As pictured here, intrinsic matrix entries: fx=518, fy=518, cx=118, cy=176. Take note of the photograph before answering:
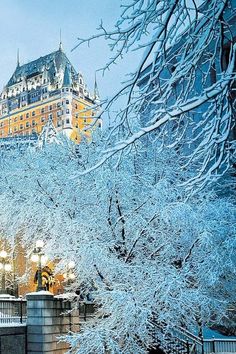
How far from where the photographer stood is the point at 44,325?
63.1ft

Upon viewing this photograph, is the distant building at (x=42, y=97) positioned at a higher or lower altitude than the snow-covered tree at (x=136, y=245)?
higher

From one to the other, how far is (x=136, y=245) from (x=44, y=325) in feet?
17.1

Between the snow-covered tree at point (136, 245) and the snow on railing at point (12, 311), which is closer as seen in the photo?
the snow-covered tree at point (136, 245)

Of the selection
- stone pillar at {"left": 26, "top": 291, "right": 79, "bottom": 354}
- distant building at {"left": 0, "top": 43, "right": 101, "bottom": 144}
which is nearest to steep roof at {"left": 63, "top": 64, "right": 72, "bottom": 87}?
distant building at {"left": 0, "top": 43, "right": 101, "bottom": 144}

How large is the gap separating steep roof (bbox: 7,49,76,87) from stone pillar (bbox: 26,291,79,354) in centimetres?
14740

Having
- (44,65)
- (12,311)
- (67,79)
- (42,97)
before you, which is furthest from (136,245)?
(44,65)

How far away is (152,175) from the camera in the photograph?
24.6 meters

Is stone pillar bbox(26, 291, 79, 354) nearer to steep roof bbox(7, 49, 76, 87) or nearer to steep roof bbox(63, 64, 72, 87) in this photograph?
steep roof bbox(63, 64, 72, 87)

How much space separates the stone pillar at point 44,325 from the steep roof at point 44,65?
484 ft

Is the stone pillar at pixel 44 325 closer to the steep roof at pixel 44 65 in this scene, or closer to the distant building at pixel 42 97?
the distant building at pixel 42 97

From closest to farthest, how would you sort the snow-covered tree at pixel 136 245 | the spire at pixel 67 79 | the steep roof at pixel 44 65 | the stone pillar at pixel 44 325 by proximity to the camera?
the snow-covered tree at pixel 136 245 < the stone pillar at pixel 44 325 < the spire at pixel 67 79 < the steep roof at pixel 44 65

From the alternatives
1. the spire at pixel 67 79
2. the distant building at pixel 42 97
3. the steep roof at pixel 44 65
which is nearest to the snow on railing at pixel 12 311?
the distant building at pixel 42 97

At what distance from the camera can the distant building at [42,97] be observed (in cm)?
15374

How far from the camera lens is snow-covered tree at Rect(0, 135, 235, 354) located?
18562 millimetres
